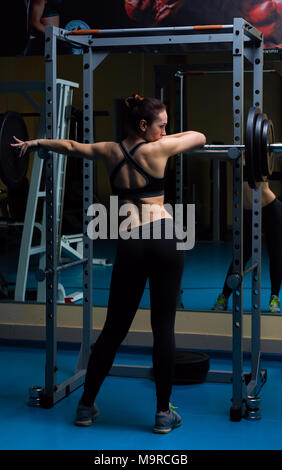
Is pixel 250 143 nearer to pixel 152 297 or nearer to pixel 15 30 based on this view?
pixel 152 297

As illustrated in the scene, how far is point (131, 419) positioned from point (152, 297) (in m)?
0.68

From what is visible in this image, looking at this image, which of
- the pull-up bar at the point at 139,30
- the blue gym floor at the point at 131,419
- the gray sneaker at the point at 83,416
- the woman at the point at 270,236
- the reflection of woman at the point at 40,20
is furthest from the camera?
the reflection of woman at the point at 40,20

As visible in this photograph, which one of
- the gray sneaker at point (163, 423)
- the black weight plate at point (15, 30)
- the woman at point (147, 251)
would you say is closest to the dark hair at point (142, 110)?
the woman at point (147, 251)

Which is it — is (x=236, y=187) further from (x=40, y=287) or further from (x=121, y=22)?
(x=40, y=287)

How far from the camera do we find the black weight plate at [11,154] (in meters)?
3.37

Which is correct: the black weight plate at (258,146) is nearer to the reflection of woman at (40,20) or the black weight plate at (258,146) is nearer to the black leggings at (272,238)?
the black leggings at (272,238)

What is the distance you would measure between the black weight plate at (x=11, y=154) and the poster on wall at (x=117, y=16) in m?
1.39

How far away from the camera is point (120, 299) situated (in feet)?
10.4

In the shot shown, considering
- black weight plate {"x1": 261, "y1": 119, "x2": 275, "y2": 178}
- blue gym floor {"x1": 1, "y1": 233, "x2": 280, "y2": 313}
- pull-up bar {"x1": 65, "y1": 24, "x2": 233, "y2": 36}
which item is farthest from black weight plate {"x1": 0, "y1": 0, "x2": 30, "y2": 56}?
black weight plate {"x1": 261, "y1": 119, "x2": 275, "y2": 178}

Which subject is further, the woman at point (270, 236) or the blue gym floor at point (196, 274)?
the blue gym floor at point (196, 274)

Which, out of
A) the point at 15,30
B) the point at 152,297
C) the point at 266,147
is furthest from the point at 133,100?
the point at 15,30

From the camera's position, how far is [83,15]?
4.70 meters

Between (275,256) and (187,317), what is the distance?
2.47ft
